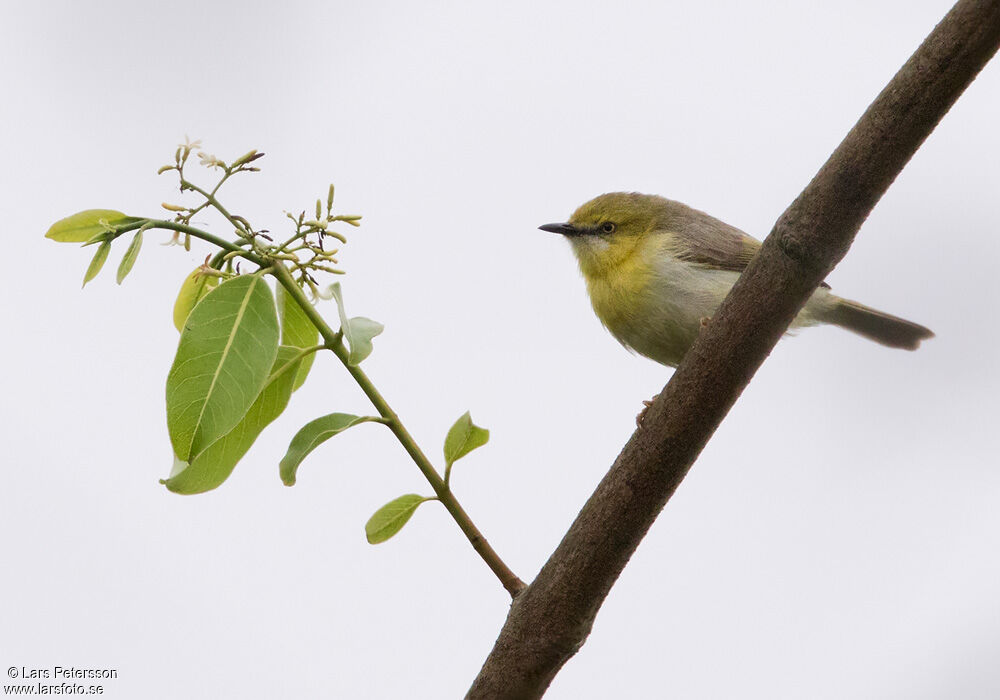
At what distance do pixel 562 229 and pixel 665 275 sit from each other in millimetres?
818

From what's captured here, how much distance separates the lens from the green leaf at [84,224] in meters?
1.86

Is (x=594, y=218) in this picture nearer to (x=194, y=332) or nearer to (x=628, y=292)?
(x=628, y=292)

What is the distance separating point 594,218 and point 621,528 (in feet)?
9.74

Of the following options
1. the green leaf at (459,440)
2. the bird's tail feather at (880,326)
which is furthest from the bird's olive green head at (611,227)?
the green leaf at (459,440)

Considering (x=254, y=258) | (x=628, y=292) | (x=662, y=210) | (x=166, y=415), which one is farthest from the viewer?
(x=662, y=210)

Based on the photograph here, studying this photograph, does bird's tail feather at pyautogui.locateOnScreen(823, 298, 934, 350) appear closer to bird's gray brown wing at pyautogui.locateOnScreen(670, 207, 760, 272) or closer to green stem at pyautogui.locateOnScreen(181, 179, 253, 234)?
bird's gray brown wing at pyautogui.locateOnScreen(670, 207, 760, 272)

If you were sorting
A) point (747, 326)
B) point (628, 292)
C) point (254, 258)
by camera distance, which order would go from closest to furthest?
point (254, 258)
point (747, 326)
point (628, 292)

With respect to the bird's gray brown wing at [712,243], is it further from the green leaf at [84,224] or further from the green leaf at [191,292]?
the green leaf at [84,224]

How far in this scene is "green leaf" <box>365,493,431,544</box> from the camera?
6.97ft

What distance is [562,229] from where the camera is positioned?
16.0 feet

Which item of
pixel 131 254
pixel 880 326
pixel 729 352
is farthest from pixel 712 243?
pixel 131 254

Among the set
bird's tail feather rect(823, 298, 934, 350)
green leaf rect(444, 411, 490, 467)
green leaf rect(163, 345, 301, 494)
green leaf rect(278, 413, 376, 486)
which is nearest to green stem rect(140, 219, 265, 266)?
green leaf rect(163, 345, 301, 494)

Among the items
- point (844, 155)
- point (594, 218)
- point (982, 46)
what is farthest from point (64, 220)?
point (594, 218)

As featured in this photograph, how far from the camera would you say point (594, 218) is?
16.0 ft
